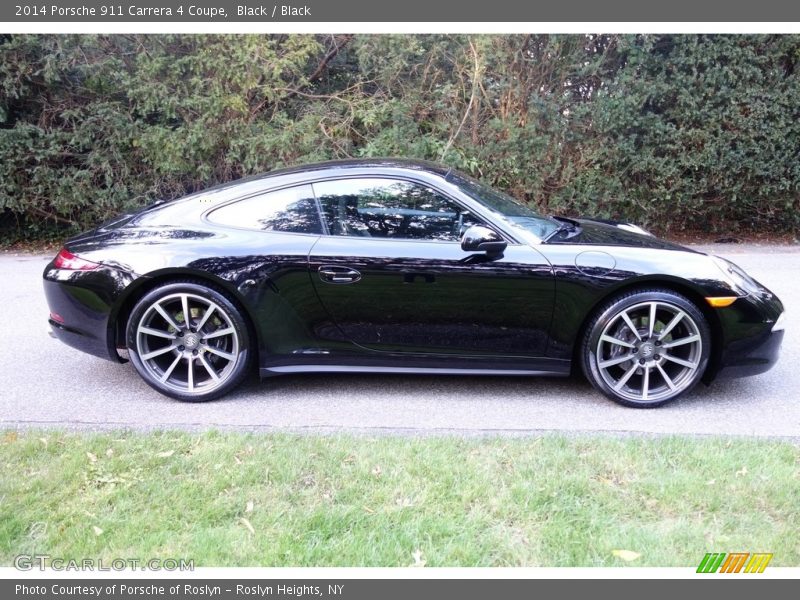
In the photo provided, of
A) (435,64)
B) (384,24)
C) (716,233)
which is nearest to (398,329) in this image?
(384,24)

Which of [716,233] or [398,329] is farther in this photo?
[716,233]

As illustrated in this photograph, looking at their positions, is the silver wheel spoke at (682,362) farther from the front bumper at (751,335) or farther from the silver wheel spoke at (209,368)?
the silver wheel spoke at (209,368)

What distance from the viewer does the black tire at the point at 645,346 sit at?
368 centimetres

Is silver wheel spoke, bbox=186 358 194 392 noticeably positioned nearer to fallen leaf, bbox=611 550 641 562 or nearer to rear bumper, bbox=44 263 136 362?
rear bumper, bbox=44 263 136 362

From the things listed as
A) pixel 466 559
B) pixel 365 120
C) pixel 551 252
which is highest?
pixel 365 120

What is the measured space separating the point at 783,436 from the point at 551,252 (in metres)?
1.52

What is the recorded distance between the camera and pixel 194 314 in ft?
12.8

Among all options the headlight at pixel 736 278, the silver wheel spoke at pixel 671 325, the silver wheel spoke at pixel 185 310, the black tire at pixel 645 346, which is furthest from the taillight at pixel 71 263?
the headlight at pixel 736 278

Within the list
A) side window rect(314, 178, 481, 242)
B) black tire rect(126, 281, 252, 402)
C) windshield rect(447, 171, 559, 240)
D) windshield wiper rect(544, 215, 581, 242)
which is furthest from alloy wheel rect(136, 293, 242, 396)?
windshield wiper rect(544, 215, 581, 242)

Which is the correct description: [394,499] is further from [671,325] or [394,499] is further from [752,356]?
[752,356]

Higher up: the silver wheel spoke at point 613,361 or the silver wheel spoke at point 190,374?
the silver wheel spoke at point 613,361

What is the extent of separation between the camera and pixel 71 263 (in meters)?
3.94

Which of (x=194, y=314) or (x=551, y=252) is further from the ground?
(x=551, y=252)

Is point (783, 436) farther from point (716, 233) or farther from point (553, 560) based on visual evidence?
point (716, 233)
